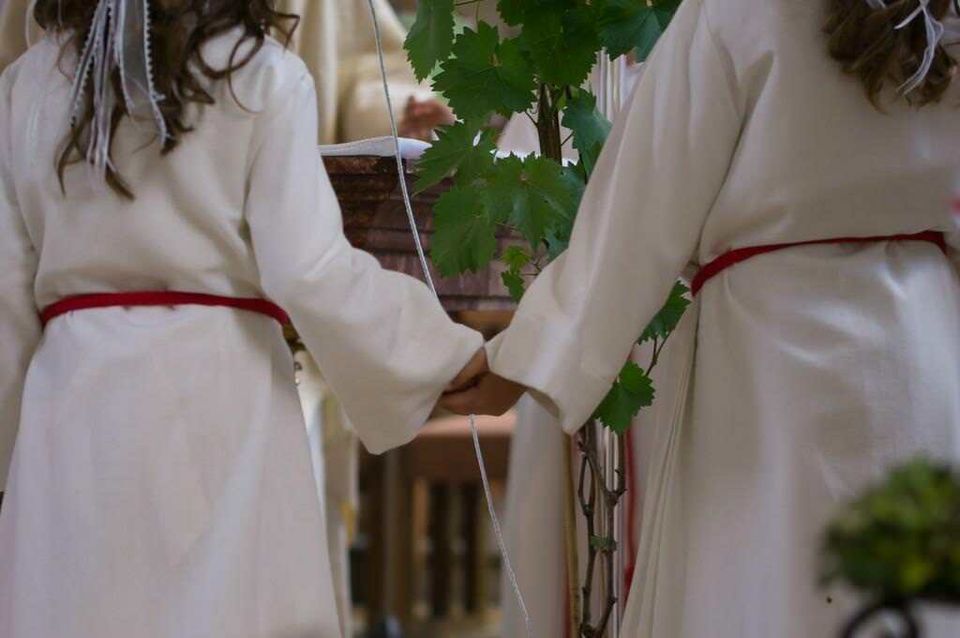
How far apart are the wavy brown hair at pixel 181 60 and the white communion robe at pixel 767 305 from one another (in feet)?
1.73

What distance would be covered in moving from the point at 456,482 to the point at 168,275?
3.81m

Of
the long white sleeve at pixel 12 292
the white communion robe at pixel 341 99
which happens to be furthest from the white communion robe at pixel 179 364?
the white communion robe at pixel 341 99

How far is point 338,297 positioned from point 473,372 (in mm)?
237

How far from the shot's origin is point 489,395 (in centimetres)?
236

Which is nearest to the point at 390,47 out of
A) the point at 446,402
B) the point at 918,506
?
the point at 446,402

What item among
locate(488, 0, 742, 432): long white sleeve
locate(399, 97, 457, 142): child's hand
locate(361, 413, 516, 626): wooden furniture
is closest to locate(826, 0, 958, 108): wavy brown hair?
locate(488, 0, 742, 432): long white sleeve

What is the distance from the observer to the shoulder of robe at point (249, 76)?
7.25 ft

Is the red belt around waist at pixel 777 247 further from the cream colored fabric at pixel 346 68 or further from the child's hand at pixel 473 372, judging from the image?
the cream colored fabric at pixel 346 68

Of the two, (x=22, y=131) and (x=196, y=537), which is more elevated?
(x=22, y=131)

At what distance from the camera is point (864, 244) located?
213cm

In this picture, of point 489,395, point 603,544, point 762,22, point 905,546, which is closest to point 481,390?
point 489,395

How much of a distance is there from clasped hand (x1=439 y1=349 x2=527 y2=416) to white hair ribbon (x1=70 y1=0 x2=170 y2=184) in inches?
21.2

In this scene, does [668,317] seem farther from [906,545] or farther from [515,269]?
[906,545]

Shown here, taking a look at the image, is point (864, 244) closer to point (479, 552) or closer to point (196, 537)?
point (196, 537)
